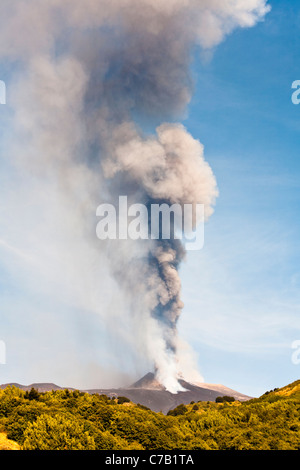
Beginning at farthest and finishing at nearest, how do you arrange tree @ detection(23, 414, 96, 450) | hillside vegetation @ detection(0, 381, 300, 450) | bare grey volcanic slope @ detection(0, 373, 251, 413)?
bare grey volcanic slope @ detection(0, 373, 251, 413), hillside vegetation @ detection(0, 381, 300, 450), tree @ detection(23, 414, 96, 450)

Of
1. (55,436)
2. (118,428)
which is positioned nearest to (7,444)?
(55,436)

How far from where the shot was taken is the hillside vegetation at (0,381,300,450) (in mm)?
25203

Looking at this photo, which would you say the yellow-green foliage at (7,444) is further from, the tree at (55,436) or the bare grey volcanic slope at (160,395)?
the bare grey volcanic slope at (160,395)

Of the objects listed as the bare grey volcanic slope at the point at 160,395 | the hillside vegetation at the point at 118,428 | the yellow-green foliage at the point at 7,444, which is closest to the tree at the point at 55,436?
the hillside vegetation at the point at 118,428

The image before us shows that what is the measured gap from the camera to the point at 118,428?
2931 centimetres

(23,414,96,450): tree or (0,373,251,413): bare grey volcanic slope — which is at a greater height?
(23,414,96,450): tree

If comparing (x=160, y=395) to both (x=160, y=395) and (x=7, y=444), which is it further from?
(x=7, y=444)

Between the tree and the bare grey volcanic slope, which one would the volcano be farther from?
the tree

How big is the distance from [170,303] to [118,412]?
149681mm

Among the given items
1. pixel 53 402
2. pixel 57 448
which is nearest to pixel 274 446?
pixel 57 448

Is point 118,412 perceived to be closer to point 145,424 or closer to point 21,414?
point 145,424

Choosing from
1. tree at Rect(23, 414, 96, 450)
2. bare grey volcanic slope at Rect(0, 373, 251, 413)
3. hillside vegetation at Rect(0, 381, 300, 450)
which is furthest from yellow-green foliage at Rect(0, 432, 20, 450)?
bare grey volcanic slope at Rect(0, 373, 251, 413)

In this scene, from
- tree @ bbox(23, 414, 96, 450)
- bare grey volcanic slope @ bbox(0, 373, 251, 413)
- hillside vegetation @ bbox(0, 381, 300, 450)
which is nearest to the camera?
tree @ bbox(23, 414, 96, 450)

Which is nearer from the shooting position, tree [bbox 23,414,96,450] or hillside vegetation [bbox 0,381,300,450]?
tree [bbox 23,414,96,450]
